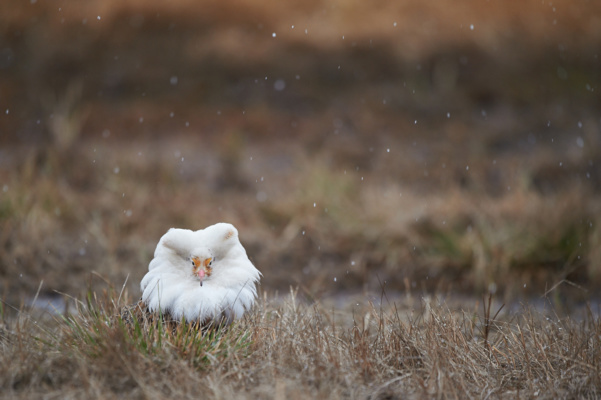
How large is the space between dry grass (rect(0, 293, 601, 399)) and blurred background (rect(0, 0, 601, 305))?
172 cm

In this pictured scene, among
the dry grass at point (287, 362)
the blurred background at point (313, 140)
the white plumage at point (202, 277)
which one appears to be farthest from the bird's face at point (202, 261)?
the blurred background at point (313, 140)

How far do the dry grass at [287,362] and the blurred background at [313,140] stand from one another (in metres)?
1.72

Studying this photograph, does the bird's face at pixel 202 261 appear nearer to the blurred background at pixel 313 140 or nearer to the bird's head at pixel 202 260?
the bird's head at pixel 202 260

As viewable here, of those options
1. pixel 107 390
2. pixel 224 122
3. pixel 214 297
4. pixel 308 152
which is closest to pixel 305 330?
pixel 214 297

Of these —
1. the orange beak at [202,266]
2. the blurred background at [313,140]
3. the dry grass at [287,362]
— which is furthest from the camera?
the blurred background at [313,140]

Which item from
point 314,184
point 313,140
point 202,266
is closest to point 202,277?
point 202,266

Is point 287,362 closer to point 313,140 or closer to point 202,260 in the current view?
point 202,260

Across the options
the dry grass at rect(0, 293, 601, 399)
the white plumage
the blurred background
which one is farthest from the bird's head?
the blurred background

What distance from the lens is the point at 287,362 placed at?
2314 millimetres

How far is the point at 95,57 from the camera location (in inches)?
346

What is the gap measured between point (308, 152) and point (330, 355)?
215 inches

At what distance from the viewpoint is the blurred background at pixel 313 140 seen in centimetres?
478

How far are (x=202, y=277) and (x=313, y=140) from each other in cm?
583

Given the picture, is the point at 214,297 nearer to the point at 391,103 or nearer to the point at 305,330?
the point at 305,330
